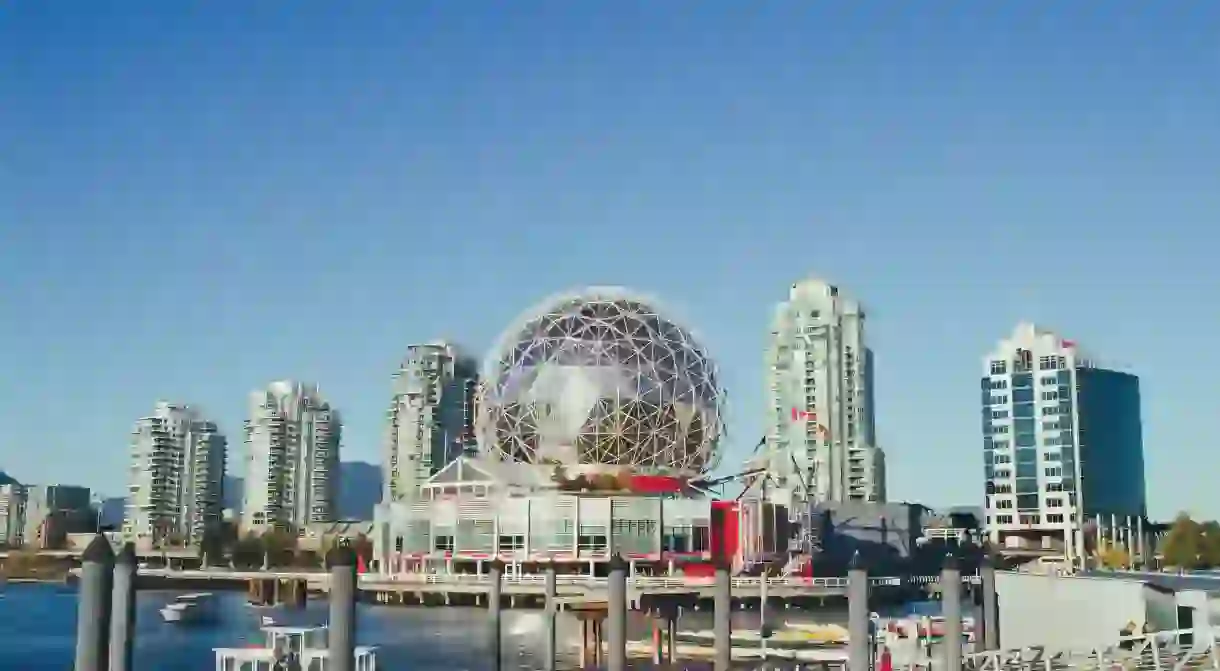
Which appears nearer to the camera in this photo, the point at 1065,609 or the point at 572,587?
the point at 1065,609

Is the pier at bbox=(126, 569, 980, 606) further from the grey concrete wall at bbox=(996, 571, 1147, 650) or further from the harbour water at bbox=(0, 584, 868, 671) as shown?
the grey concrete wall at bbox=(996, 571, 1147, 650)

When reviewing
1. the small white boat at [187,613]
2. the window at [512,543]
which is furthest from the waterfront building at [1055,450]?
the small white boat at [187,613]

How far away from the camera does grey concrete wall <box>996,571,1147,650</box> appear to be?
40.9 meters

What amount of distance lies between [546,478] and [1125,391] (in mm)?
99824

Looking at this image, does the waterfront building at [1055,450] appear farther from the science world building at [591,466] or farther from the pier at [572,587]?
the science world building at [591,466]

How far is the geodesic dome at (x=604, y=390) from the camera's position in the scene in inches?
5002

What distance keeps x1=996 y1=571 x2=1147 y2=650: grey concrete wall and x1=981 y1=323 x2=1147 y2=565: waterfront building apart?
415ft

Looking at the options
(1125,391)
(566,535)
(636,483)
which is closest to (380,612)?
(566,535)

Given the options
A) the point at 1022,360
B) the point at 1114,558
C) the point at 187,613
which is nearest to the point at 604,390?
the point at 187,613

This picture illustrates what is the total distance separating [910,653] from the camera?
143 ft

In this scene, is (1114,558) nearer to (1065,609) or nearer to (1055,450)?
(1055,450)

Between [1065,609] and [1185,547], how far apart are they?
80793 mm

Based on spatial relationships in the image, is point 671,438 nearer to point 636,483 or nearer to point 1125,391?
point 636,483

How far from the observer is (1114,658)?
99.3 feet
